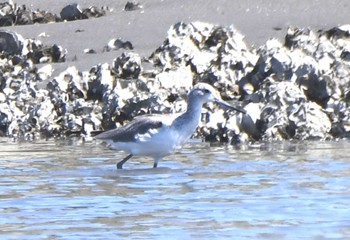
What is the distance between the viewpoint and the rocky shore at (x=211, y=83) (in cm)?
1420

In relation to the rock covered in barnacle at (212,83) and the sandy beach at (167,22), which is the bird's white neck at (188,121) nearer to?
the rock covered in barnacle at (212,83)

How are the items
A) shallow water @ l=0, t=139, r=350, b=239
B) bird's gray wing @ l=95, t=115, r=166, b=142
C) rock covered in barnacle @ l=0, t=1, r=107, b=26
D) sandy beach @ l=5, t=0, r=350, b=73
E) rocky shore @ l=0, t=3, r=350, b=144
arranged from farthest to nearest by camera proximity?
rock covered in barnacle @ l=0, t=1, r=107, b=26 < sandy beach @ l=5, t=0, r=350, b=73 < rocky shore @ l=0, t=3, r=350, b=144 < bird's gray wing @ l=95, t=115, r=166, b=142 < shallow water @ l=0, t=139, r=350, b=239

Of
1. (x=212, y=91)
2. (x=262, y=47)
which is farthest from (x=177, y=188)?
(x=262, y=47)

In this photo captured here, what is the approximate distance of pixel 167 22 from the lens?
18516 mm

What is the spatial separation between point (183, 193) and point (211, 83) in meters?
5.43

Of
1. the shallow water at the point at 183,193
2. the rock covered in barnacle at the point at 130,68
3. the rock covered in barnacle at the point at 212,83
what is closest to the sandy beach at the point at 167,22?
the rock covered in barnacle at the point at 212,83

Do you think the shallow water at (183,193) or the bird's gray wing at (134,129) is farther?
the bird's gray wing at (134,129)

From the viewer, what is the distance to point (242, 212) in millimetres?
9102

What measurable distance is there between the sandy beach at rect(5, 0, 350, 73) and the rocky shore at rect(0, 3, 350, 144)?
16.7 inches

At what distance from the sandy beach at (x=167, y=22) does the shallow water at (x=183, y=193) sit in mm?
3884

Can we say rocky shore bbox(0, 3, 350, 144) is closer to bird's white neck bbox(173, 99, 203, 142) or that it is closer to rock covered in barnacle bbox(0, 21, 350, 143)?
rock covered in barnacle bbox(0, 21, 350, 143)

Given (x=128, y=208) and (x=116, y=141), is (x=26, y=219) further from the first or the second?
(x=116, y=141)

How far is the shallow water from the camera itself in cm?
848

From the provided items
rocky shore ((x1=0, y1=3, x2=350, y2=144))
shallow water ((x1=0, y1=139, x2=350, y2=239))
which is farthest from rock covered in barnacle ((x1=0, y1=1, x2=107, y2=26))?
shallow water ((x1=0, y1=139, x2=350, y2=239))
